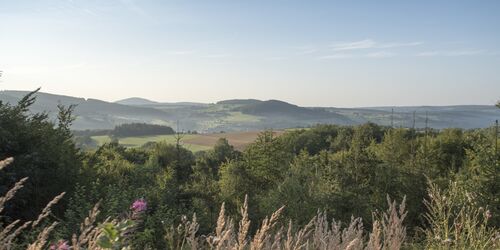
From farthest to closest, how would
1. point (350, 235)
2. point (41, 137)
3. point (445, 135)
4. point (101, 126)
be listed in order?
1. point (101, 126)
2. point (445, 135)
3. point (41, 137)
4. point (350, 235)

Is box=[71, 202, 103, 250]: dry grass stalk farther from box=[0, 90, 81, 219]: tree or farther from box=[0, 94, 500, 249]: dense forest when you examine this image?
box=[0, 90, 81, 219]: tree

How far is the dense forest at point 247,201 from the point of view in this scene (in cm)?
274

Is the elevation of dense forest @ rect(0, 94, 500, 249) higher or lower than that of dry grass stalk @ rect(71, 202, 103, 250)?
lower

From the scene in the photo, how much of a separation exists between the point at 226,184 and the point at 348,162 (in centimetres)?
750

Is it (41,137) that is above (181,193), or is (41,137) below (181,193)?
above

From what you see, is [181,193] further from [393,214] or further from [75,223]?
[393,214]

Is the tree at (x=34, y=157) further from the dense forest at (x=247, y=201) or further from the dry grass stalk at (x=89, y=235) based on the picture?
the dry grass stalk at (x=89, y=235)

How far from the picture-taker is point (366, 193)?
77.4 feet

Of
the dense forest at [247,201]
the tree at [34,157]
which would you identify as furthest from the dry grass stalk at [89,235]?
the tree at [34,157]

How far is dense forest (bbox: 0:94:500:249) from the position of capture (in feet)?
8.98

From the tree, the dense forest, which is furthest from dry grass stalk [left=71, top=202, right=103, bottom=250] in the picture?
the tree

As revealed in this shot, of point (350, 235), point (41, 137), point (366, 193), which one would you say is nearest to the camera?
point (350, 235)

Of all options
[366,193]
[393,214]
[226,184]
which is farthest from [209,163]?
[393,214]

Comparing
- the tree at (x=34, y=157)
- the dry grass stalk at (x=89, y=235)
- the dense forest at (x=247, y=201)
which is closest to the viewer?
the dry grass stalk at (x=89, y=235)
